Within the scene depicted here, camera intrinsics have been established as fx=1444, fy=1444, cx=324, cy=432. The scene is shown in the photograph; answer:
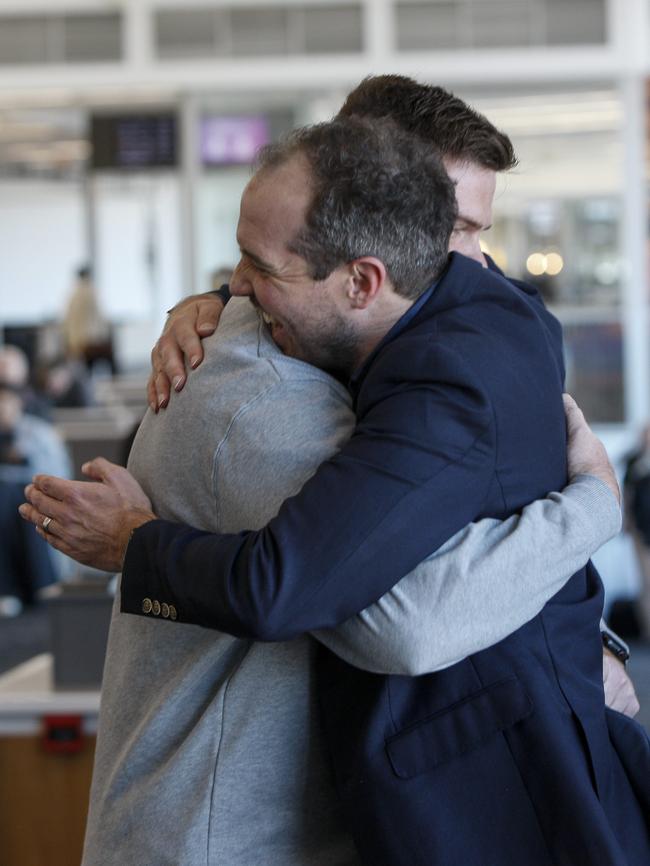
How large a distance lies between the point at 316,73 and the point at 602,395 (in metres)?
2.52

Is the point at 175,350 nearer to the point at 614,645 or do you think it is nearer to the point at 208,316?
the point at 208,316

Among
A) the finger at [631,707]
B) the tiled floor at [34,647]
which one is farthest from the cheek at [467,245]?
the tiled floor at [34,647]

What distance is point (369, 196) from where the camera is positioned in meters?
1.40

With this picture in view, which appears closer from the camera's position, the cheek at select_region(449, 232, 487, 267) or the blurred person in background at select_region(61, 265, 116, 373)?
the cheek at select_region(449, 232, 487, 267)

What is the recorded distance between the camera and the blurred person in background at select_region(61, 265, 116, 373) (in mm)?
12969

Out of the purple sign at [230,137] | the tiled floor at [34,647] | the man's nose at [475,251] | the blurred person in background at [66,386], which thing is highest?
the purple sign at [230,137]

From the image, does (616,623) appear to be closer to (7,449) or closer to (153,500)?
(7,449)

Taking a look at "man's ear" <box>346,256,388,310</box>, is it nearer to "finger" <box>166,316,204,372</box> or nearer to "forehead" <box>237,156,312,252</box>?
"forehead" <box>237,156,312,252</box>

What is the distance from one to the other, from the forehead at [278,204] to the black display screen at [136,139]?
24.8 ft

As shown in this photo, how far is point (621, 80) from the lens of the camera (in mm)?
8352

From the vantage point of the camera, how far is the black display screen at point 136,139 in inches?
348

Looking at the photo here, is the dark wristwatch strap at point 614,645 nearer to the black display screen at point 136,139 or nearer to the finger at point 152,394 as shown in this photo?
the finger at point 152,394

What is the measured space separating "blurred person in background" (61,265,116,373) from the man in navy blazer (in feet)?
38.1

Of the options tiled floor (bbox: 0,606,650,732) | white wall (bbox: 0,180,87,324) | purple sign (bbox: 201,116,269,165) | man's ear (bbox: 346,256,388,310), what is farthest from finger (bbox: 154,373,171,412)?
white wall (bbox: 0,180,87,324)
